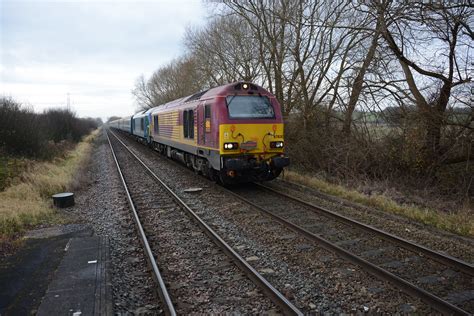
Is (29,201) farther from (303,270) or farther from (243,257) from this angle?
(303,270)

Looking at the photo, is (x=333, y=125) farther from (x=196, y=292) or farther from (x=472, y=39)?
(x=196, y=292)

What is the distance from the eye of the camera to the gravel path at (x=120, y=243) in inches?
174

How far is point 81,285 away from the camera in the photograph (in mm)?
4566

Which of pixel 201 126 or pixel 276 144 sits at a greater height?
pixel 201 126

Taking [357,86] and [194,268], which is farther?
[357,86]

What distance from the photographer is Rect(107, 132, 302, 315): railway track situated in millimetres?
4254

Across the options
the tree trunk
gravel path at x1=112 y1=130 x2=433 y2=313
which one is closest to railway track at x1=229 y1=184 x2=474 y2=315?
gravel path at x1=112 y1=130 x2=433 y2=313

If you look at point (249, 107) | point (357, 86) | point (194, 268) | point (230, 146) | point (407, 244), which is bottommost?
point (194, 268)

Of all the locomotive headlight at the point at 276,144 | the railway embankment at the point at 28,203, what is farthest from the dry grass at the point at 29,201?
the locomotive headlight at the point at 276,144

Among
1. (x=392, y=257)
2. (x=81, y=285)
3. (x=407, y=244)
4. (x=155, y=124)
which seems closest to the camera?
(x=81, y=285)

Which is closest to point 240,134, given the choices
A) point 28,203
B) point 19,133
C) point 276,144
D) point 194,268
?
point 276,144

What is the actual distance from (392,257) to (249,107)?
607cm

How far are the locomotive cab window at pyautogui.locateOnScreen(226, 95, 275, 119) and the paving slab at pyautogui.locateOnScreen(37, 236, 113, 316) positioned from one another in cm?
537

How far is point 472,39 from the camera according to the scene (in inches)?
394
